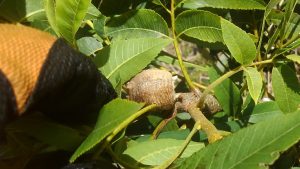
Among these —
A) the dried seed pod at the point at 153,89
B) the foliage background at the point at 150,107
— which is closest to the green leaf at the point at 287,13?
the foliage background at the point at 150,107

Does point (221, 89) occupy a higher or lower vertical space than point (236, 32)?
lower

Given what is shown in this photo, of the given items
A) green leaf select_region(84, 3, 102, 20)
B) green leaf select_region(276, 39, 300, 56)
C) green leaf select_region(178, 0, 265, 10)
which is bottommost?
green leaf select_region(276, 39, 300, 56)

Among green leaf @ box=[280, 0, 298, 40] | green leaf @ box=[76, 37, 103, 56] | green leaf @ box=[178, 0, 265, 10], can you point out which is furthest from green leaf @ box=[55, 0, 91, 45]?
green leaf @ box=[280, 0, 298, 40]

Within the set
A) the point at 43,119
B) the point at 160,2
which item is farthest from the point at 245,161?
the point at 160,2

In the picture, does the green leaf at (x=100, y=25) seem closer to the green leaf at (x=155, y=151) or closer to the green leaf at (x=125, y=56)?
the green leaf at (x=125, y=56)

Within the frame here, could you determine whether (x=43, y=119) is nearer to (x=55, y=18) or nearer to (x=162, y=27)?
(x=55, y=18)

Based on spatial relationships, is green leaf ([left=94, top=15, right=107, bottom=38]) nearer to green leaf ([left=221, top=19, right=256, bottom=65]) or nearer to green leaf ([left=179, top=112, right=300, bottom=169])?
green leaf ([left=221, top=19, right=256, bottom=65])

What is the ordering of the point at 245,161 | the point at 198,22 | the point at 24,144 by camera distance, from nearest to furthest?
A: the point at 245,161, the point at 24,144, the point at 198,22

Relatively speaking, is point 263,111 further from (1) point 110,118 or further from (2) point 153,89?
(1) point 110,118
